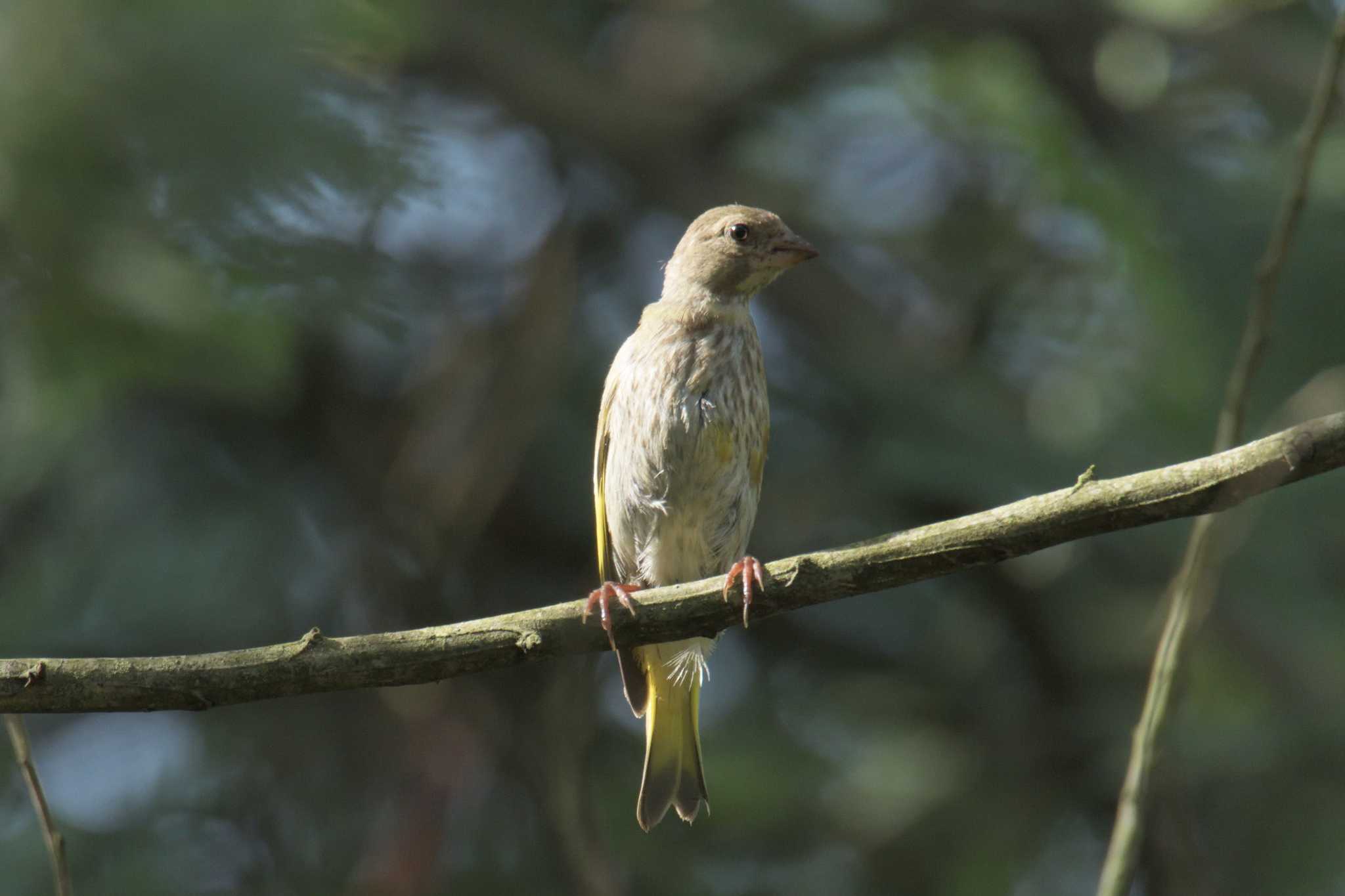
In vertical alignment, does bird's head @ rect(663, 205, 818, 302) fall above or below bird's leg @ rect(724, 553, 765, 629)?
above

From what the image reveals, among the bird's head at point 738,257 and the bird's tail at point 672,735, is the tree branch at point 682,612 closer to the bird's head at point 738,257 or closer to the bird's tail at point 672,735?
the bird's tail at point 672,735

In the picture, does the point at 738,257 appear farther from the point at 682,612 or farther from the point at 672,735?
the point at 682,612

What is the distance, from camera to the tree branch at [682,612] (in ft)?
10.7

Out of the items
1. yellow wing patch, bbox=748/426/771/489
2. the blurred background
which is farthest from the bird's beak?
the blurred background

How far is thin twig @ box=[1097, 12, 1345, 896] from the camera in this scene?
3496mm

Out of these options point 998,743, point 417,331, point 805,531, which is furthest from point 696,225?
point 998,743

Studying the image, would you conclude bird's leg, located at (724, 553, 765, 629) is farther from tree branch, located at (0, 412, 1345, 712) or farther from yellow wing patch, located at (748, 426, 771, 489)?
yellow wing patch, located at (748, 426, 771, 489)

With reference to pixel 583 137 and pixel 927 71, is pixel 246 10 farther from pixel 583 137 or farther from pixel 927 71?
pixel 927 71

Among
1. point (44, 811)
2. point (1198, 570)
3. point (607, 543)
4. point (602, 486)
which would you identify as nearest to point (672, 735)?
point (607, 543)

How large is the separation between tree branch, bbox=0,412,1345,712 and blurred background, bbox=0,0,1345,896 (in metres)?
1.31

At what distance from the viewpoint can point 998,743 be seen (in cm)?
742

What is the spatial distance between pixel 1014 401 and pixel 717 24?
2.87m

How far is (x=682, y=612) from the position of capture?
369cm

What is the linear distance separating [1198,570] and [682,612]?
129 centimetres
